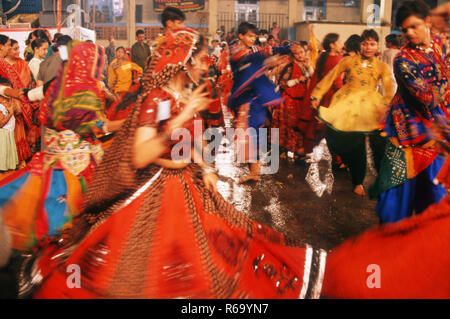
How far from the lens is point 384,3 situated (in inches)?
859

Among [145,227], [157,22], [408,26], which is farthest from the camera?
Answer: [157,22]

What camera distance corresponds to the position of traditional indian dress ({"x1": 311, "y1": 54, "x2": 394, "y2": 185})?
5.18 metres

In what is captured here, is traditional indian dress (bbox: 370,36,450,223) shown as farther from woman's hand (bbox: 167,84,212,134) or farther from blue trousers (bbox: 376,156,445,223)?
woman's hand (bbox: 167,84,212,134)

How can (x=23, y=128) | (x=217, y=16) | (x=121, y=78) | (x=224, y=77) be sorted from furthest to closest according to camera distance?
(x=217, y=16) < (x=224, y=77) < (x=121, y=78) < (x=23, y=128)

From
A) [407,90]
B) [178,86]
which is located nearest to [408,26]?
[407,90]

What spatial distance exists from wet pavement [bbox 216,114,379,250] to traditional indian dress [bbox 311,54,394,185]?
70 cm

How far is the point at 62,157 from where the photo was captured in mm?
3504

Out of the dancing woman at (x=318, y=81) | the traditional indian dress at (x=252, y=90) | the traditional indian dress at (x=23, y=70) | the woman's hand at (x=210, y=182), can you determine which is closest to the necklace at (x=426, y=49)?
the woman's hand at (x=210, y=182)

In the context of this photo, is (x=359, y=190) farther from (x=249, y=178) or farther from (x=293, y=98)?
(x=293, y=98)

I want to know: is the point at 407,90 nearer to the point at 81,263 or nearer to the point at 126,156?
the point at 126,156

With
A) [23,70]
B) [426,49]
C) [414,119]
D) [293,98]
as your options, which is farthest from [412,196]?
[23,70]

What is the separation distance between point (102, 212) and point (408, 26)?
2.60 metres

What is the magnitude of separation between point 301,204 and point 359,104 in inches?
53.7
